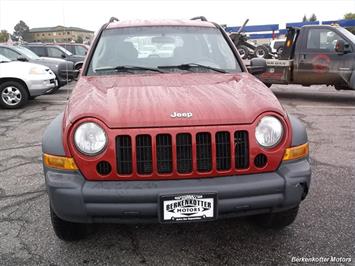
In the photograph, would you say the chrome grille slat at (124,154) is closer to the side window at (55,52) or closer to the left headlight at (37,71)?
the left headlight at (37,71)

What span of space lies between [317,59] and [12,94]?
7413mm

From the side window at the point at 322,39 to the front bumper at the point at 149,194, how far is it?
7701mm

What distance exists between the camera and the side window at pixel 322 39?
910 cm

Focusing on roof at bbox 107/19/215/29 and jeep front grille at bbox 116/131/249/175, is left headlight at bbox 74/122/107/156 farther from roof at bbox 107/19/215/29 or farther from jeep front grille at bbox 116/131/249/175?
roof at bbox 107/19/215/29

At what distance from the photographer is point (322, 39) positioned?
30.3 feet

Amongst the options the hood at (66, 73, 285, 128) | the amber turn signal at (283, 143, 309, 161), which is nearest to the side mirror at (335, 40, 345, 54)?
the hood at (66, 73, 285, 128)

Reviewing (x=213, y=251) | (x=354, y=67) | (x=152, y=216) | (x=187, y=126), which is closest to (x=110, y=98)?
(x=187, y=126)

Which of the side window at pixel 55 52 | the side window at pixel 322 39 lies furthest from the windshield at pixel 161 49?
the side window at pixel 55 52

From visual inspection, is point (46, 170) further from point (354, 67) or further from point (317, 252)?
point (354, 67)

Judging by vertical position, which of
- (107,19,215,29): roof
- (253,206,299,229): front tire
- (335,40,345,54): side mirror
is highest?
(107,19,215,29): roof

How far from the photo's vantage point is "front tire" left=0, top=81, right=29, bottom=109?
862 cm

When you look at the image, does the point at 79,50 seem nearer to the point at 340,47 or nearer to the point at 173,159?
the point at 340,47

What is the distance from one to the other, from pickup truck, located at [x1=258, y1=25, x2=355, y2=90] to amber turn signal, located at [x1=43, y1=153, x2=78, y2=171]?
26.6 ft

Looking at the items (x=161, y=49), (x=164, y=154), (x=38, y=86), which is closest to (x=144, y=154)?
(x=164, y=154)
